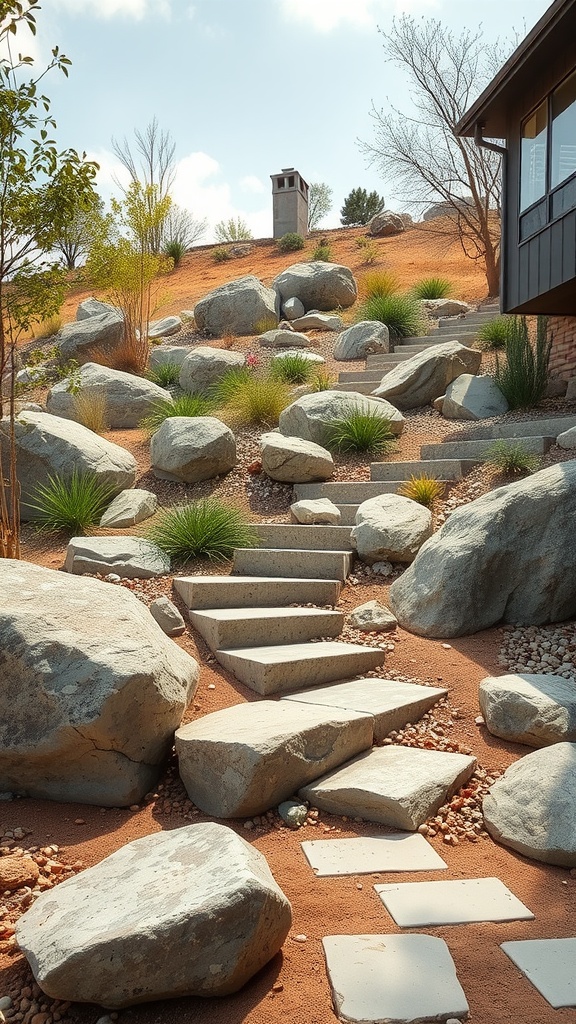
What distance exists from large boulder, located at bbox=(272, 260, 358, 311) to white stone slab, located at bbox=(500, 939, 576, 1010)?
40.4ft

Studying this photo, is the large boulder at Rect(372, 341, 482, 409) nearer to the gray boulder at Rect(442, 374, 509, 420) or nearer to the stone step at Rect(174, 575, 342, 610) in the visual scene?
the gray boulder at Rect(442, 374, 509, 420)

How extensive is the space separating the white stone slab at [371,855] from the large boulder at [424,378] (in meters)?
6.27

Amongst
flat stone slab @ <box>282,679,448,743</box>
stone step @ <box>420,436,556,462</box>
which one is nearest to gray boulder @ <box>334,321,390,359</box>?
stone step @ <box>420,436,556,462</box>

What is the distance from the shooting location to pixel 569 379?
7633mm

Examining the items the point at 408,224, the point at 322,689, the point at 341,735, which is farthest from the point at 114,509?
the point at 408,224

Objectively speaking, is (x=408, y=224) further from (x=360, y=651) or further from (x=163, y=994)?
(x=163, y=994)

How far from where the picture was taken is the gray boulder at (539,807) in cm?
242

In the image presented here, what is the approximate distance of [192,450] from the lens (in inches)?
243

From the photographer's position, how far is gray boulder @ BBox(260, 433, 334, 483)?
6.06 metres

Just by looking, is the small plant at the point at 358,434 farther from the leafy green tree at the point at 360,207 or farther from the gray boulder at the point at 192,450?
the leafy green tree at the point at 360,207

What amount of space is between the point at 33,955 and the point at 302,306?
1233cm

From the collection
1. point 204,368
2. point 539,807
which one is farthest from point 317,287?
point 539,807

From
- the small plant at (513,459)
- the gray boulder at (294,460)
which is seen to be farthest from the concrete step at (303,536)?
the small plant at (513,459)

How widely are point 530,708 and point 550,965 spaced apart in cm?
133
